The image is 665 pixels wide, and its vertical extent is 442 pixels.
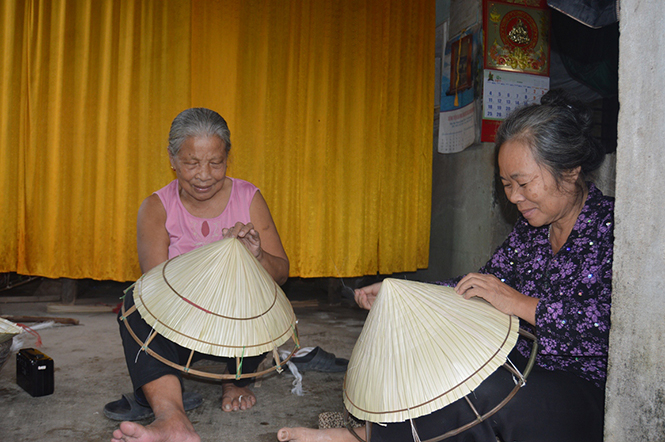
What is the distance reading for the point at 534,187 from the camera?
141 cm

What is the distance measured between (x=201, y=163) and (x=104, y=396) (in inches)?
39.1

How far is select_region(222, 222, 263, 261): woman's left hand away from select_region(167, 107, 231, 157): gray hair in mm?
373

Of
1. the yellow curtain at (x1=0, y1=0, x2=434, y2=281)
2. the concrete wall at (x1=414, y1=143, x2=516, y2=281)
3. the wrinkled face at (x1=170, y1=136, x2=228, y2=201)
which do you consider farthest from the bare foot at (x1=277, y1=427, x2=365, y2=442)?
the yellow curtain at (x1=0, y1=0, x2=434, y2=281)

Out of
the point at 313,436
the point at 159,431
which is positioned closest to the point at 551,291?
the point at 313,436

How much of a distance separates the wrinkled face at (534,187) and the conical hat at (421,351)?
0.33 meters

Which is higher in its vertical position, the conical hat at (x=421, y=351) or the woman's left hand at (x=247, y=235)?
the woman's left hand at (x=247, y=235)

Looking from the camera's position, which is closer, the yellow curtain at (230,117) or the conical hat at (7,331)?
the conical hat at (7,331)

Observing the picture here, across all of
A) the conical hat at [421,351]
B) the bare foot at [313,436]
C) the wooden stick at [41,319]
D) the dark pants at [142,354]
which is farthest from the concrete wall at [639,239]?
the wooden stick at [41,319]

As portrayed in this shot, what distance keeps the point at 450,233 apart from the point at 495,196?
0.63 meters

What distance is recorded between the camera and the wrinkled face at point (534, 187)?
4.59 ft

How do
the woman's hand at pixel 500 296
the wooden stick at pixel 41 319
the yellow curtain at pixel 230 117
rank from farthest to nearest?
the yellow curtain at pixel 230 117 → the wooden stick at pixel 41 319 → the woman's hand at pixel 500 296

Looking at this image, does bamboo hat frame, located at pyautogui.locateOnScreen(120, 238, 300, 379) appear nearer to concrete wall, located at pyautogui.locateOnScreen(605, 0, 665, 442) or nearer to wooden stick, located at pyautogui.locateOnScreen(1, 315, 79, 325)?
concrete wall, located at pyautogui.locateOnScreen(605, 0, 665, 442)

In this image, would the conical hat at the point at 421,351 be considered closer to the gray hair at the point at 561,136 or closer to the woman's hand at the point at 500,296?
the woman's hand at the point at 500,296

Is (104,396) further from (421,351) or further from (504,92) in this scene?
(504,92)
